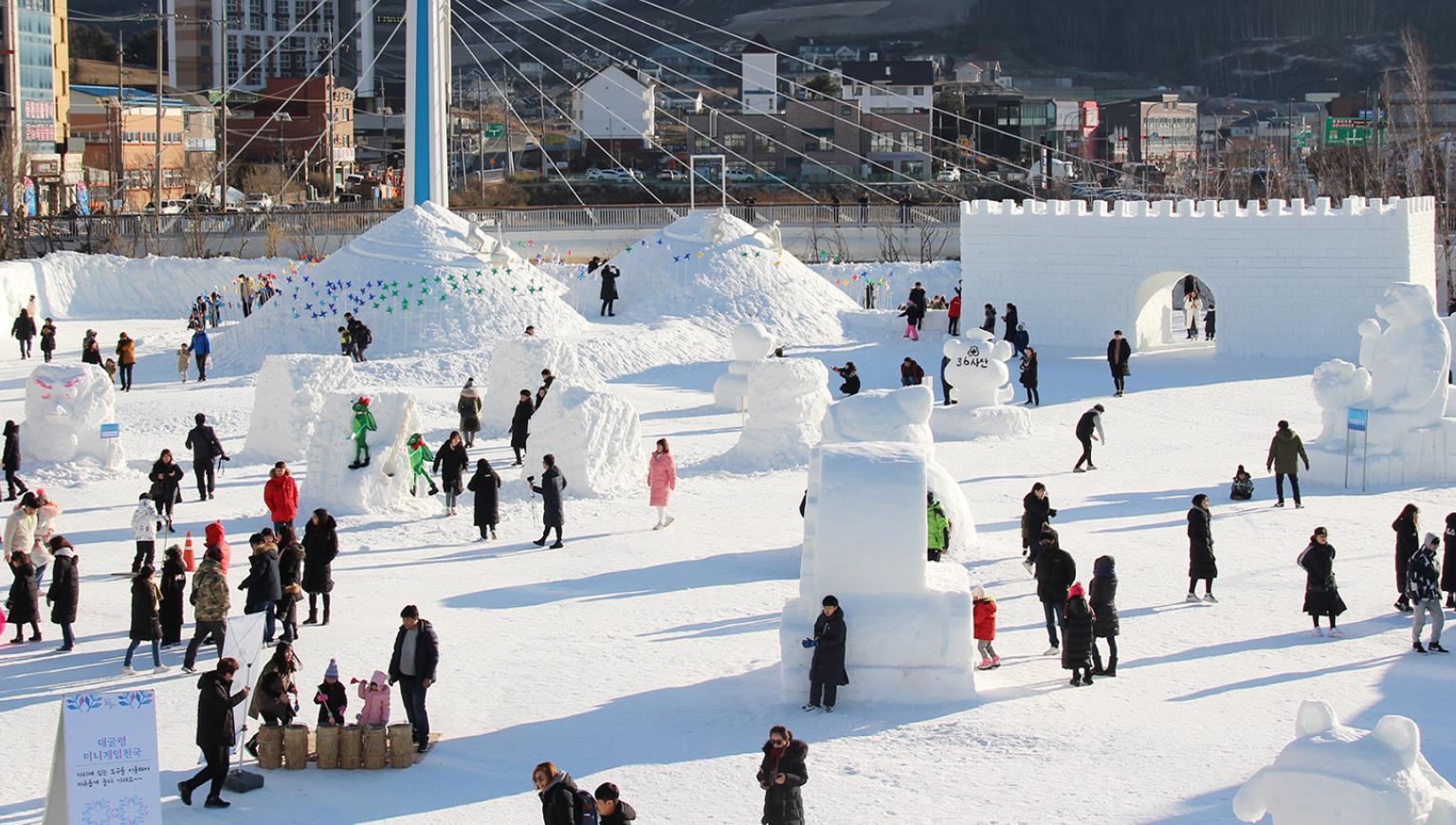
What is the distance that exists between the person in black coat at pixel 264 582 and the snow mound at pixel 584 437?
5.36 metres

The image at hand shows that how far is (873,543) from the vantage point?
11812 mm

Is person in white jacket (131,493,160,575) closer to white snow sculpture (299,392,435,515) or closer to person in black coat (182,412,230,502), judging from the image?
white snow sculpture (299,392,435,515)

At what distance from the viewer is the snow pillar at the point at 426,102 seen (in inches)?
1375

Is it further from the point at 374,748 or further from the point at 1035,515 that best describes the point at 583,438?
the point at 374,748

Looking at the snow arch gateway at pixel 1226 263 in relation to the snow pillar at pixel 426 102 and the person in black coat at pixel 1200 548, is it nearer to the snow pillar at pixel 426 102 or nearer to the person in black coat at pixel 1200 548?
the snow pillar at pixel 426 102

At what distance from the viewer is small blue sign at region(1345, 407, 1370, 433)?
1941 centimetres

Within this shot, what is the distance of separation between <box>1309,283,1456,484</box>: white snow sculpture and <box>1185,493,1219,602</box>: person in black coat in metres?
5.79

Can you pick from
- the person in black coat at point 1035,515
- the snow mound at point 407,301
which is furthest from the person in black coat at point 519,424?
the snow mound at point 407,301

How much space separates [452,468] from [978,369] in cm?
734

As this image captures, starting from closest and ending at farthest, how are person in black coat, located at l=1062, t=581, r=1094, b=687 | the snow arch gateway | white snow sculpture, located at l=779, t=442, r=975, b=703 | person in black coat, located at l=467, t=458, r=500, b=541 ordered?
white snow sculpture, located at l=779, t=442, r=975, b=703 < person in black coat, located at l=1062, t=581, r=1094, b=687 < person in black coat, located at l=467, t=458, r=500, b=541 < the snow arch gateway

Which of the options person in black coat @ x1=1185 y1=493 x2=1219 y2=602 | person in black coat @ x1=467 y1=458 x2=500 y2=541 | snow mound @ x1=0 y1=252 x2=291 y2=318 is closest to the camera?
person in black coat @ x1=1185 y1=493 x2=1219 y2=602

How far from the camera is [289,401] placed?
20.5 metres

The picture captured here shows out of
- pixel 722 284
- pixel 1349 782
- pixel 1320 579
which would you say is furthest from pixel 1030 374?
Result: pixel 1349 782

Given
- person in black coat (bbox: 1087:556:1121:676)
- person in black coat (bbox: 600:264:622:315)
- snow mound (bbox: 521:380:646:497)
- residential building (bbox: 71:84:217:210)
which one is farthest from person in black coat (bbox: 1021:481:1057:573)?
residential building (bbox: 71:84:217:210)
